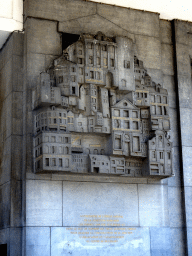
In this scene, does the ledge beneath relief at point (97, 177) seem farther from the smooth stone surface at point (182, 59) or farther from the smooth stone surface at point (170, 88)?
the smooth stone surface at point (182, 59)

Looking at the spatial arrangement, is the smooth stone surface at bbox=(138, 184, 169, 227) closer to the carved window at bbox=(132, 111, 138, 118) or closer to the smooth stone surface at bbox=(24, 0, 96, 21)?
the carved window at bbox=(132, 111, 138, 118)

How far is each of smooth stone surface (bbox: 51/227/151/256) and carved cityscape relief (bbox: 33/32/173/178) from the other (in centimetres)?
182

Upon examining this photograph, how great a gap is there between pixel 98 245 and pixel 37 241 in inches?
72.9

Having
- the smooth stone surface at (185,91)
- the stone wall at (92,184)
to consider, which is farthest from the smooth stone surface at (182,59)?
the smooth stone surface at (185,91)

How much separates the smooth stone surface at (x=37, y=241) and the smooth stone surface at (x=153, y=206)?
10.1 feet

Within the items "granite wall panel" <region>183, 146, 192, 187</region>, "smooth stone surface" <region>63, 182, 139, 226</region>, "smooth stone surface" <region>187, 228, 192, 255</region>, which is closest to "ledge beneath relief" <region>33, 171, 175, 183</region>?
"smooth stone surface" <region>63, 182, 139, 226</region>

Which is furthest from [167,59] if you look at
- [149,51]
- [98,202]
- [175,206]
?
[98,202]

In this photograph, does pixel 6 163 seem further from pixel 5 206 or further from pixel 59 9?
pixel 59 9

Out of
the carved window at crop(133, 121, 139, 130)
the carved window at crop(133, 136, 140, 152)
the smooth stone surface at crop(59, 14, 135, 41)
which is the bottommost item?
the carved window at crop(133, 136, 140, 152)

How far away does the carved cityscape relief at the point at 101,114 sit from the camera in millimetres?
14031

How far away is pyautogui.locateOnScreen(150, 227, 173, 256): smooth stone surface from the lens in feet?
48.8

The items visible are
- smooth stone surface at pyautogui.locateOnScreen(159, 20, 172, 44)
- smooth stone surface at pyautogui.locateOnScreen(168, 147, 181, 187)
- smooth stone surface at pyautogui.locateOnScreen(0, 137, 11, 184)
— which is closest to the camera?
smooth stone surface at pyautogui.locateOnScreen(0, 137, 11, 184)

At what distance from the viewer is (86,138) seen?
1479 cm

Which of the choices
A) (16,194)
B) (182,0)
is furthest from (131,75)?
(16,194)
